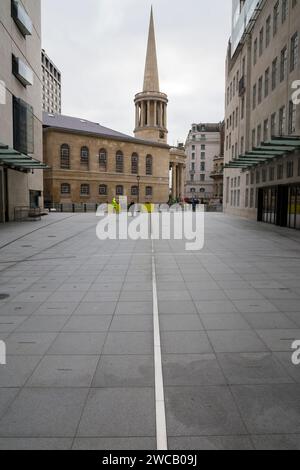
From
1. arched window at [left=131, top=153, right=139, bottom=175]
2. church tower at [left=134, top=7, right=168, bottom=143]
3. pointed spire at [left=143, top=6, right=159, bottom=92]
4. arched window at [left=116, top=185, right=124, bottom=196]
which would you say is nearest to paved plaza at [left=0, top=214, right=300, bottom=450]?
arched window at [left=116, top=185, right=124, bottom=196]

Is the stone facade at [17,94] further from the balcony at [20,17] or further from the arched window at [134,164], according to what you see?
the arched window at [134,164]

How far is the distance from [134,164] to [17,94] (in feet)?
161

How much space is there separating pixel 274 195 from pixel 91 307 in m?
23.2

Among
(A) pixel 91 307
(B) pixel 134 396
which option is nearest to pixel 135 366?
(B) pixel 134 396

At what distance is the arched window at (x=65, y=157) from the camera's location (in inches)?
2564

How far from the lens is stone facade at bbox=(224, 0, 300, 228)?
24.5m

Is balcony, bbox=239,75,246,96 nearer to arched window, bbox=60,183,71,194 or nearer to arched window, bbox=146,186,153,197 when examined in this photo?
arched window, bbox=60,183,71,194

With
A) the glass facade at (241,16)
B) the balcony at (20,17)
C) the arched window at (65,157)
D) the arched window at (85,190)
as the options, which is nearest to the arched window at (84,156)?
the arched window at (65,157)

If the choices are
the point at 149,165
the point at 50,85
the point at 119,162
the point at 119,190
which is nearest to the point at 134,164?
the point at 119,162

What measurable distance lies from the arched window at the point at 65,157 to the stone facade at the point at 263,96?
30.8 meters

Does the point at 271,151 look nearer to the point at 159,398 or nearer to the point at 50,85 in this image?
the point at 159,398

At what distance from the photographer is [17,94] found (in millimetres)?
28688

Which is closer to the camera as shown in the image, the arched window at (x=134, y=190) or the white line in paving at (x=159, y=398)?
the white line in paving at (x=159, y=398)

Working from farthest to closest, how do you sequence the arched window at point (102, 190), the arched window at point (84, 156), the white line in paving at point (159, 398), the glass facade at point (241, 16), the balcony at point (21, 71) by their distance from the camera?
1. the arched window at point (102, 190)
2. the arched window at point (84, 156)
3. the glass facade at point (241, 16)
4. the balcony at point (21, 71)
5. the white line in paving at point (159, 398)
